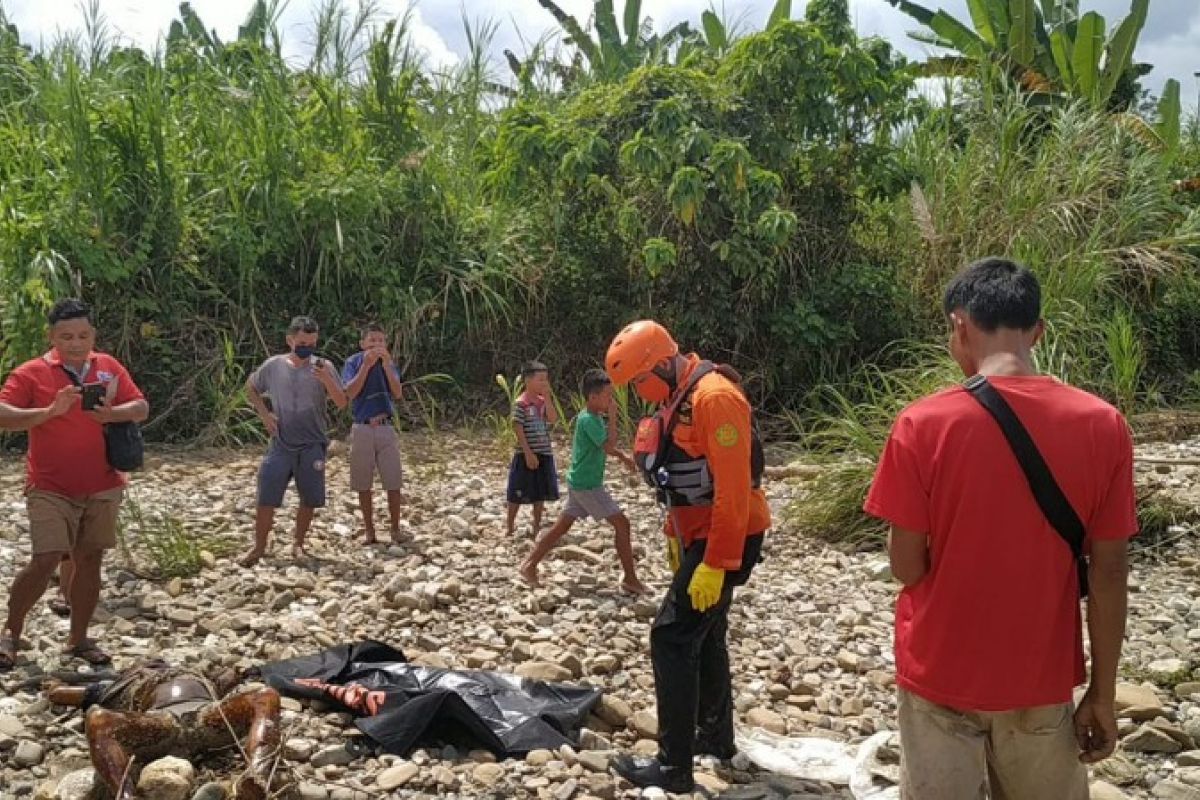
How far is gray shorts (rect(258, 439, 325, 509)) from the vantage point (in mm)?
6543

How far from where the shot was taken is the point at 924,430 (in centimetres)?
238

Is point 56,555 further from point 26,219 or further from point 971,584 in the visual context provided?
point 26,219

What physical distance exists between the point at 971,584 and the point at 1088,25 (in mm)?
13743

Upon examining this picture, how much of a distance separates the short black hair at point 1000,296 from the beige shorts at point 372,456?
5.12 m

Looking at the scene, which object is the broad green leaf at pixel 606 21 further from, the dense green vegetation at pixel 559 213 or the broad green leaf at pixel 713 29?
the dense green vegetation at pixel 559 213

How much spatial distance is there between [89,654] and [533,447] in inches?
113

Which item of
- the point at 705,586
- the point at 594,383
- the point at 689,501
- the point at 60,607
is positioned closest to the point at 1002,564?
the point at 705,586

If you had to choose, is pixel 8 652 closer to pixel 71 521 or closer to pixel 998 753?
pixel 71 521

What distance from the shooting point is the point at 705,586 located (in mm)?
3666

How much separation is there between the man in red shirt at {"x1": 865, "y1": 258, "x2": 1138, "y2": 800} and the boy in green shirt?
12.2 ft

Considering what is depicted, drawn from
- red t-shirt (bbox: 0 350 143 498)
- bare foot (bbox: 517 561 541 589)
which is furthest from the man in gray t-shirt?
red t-shirt (bbox: 0 350 143 498)

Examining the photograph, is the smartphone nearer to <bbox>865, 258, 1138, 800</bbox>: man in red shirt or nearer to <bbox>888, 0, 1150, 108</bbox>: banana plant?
<bbox>865, 258, 1138, 800</bbox>: man in red shirt

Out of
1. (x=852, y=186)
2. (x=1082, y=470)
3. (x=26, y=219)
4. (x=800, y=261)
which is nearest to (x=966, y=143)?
(x=852, y=186)

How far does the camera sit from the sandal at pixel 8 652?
4621 millimetres
